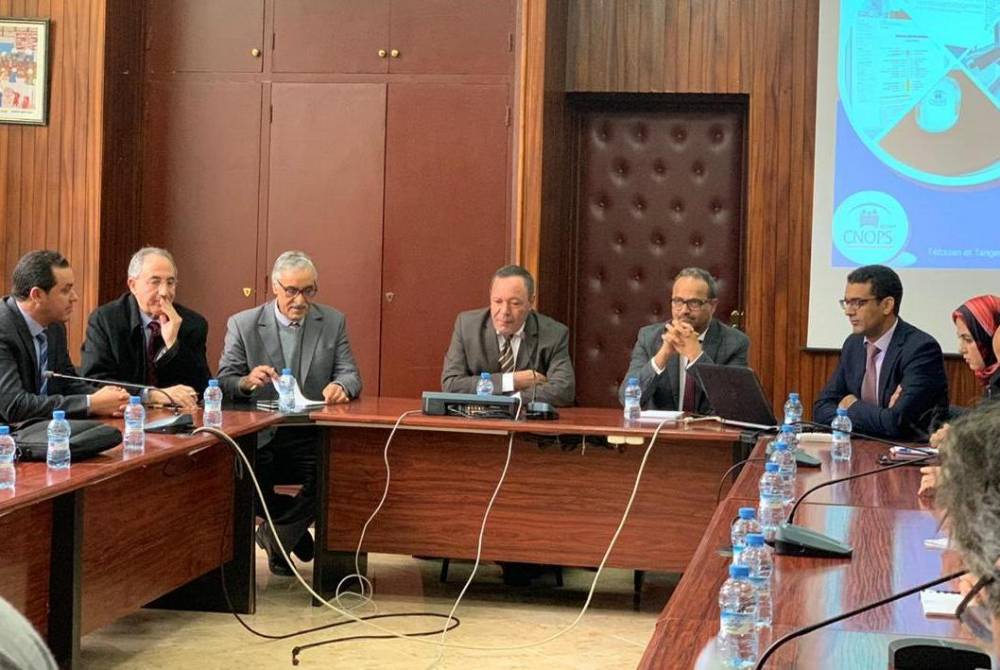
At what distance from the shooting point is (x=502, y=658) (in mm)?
3998

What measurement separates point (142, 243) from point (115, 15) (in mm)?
1129

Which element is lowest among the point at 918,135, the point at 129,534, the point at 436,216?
the point at 129,534

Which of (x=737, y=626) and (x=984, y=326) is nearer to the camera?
(x=737, y=626)

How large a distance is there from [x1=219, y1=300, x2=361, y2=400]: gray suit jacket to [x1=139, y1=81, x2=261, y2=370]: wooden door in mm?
1433

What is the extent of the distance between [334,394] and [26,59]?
2692 mm

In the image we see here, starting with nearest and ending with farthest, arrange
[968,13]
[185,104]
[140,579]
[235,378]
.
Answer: [140,579]
[235,378]
[968,13]
[185,104]

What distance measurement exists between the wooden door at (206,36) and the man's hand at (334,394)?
2218 mm

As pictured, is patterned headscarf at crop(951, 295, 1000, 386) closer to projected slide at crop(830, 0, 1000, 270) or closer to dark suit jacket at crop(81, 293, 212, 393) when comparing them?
projected slide at crop(830, 0, 1000, 270)

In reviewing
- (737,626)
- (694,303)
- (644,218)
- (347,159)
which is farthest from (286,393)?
(737,626)

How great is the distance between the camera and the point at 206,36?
6.68 m

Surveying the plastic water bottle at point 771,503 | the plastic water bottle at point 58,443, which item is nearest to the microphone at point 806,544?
the plastic water bottle at point 771,503

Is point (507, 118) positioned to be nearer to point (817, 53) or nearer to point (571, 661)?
point (817, 53)

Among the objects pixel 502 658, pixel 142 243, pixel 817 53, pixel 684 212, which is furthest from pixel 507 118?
pixel 502 658

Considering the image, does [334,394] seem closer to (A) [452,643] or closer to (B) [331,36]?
(A) [452,643]
